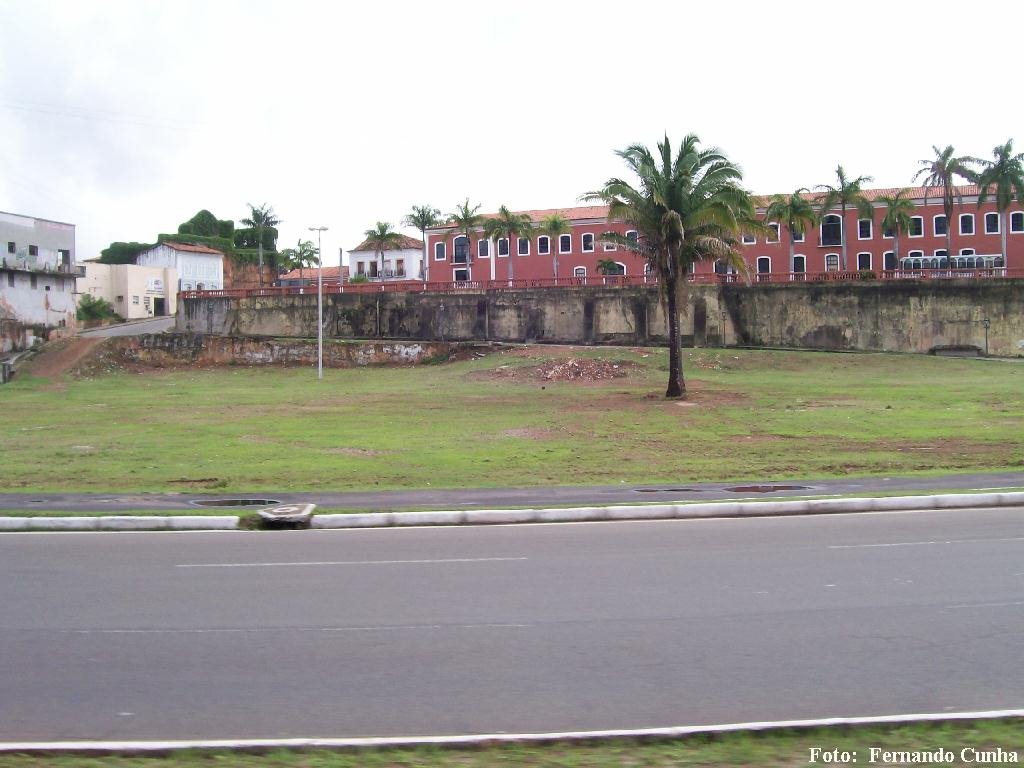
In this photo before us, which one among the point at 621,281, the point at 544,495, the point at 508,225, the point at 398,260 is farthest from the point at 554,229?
the point at 544,495

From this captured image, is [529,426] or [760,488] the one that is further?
[529,426]

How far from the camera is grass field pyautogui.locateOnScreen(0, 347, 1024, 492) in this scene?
2081 centimetres

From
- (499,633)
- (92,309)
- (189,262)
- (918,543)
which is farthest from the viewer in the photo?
(189,262)

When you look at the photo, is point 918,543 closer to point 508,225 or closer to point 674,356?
point 674,356

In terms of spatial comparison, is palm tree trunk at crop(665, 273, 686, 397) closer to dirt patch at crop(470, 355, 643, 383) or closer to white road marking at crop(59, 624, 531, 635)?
dirt patch at crop(470, 355, 643, 383)

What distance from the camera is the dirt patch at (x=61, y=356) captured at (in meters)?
61.2

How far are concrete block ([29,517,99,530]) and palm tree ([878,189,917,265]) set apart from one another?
66.1 m

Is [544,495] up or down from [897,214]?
down

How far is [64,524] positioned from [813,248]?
7021 cm

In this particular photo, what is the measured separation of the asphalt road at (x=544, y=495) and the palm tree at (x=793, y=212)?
52977 mm

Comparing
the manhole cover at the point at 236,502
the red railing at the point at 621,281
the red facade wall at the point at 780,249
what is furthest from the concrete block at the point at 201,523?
the red facade wall at the point at 780,249

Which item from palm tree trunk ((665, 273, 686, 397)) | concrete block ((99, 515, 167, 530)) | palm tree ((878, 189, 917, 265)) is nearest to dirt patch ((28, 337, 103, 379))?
palm tree trunk ((665, 273, 686, 397))

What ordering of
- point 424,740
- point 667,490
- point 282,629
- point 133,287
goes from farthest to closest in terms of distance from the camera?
1. point 133,287
2. point 667,490
3. point 282,629
4. point 424,740

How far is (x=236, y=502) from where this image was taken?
16438 millimetres
